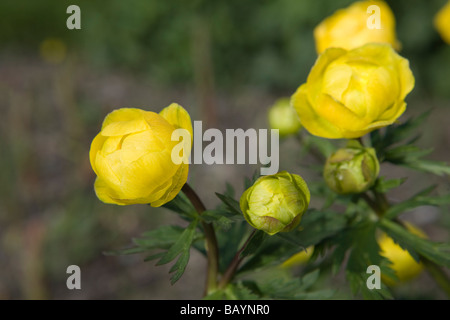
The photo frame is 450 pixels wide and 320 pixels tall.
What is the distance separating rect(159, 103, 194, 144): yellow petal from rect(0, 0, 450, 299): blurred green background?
141 centimetres

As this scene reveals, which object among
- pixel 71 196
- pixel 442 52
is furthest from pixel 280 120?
pixel 442 52

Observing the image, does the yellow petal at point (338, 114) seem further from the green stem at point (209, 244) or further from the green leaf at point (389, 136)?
the green stem at point (209, 244)

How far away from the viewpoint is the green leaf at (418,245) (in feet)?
2.65

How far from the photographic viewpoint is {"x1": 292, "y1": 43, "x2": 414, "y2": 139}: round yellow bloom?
0.79 meters

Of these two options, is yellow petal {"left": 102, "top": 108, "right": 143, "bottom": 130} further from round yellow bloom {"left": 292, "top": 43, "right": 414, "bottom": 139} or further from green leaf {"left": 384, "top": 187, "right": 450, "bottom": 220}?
green leaf {"left": 384, "top": 187, "right": 450, "bottom": 220}

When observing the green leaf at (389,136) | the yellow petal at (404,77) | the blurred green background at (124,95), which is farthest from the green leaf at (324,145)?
the blurred green background at (124,95)

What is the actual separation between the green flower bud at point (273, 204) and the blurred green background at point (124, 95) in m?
1.47

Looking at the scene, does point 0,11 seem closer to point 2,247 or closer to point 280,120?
point 2,247

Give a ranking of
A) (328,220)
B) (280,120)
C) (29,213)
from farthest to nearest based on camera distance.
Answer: (29,213), (280,120), (328,220)

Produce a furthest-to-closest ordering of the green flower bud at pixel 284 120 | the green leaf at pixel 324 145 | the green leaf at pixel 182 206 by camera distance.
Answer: the green flower bud at pixel 284 120, the green leaf at pixel 324 145, the green leaf at pixel 182 206

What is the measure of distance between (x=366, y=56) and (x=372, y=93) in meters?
0.08

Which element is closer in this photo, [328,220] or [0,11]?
[328,220]

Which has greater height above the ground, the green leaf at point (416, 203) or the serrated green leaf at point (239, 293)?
the green leaf at point (416, 203)

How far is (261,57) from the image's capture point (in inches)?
135
